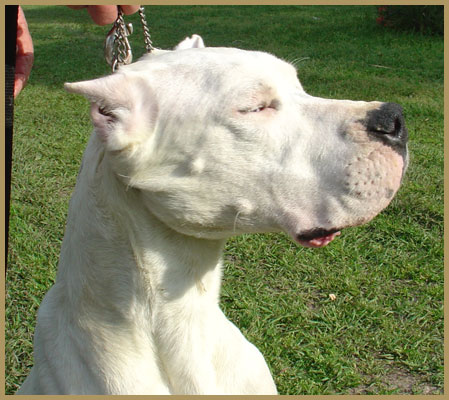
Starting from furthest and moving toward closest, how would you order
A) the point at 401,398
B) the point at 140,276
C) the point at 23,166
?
the point at 23,166, the point at 401,398, the point at 140,276

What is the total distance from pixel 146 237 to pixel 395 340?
7.65 feet

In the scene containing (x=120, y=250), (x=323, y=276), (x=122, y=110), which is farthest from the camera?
(x=323, y=276)

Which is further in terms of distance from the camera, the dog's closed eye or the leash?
the leash

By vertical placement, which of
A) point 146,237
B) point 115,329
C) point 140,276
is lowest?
point 115,329

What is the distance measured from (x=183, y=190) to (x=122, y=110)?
372 millimetres

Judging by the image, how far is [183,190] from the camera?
2.13 meters

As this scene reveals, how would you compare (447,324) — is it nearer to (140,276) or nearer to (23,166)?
(140,276)

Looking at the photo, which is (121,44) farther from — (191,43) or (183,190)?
(183,190)

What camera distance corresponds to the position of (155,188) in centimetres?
212

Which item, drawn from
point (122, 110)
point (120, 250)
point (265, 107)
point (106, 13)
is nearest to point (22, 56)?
point (106, 13)

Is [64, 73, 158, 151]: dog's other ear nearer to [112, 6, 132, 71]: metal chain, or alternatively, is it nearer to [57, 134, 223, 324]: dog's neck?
[57, 134, 223, 324]: dog's neck

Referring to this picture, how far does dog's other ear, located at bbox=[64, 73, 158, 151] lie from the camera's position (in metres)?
2.03

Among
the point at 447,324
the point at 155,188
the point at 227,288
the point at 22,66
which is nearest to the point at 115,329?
the point at 155,188

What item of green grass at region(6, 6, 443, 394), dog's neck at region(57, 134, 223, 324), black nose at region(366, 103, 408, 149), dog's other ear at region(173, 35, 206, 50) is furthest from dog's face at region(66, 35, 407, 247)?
green grass at region(6, 6, 443, 394)
